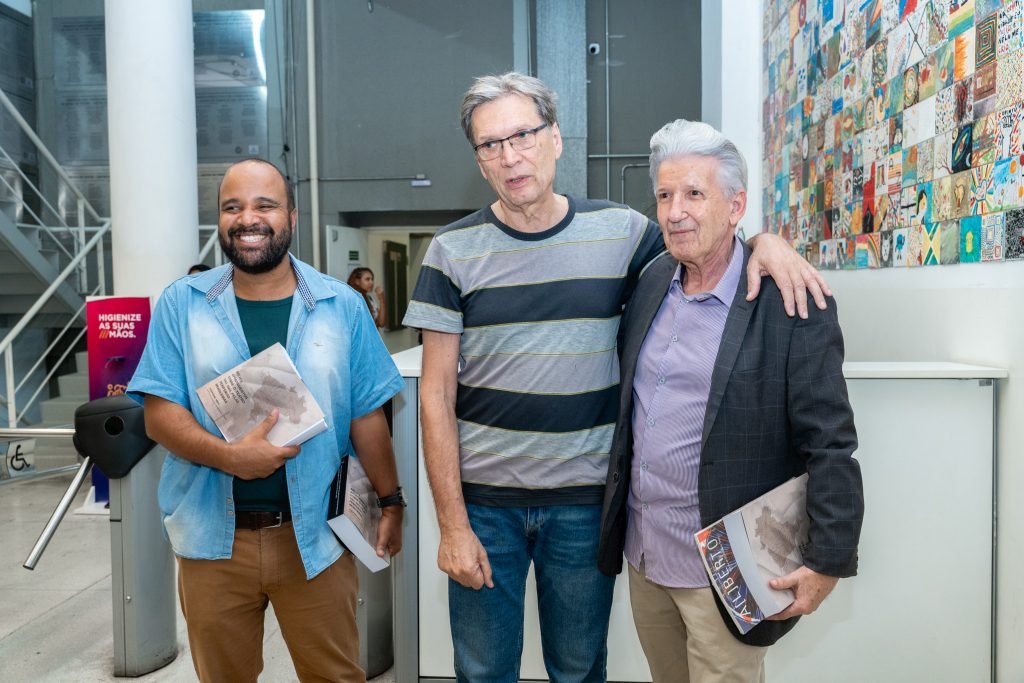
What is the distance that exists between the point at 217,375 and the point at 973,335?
188 cm

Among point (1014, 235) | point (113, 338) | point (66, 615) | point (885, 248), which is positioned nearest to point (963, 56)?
point (1014, 235)

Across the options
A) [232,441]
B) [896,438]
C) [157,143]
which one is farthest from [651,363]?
[157,143]

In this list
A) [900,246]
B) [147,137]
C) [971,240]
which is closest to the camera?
[971,240]

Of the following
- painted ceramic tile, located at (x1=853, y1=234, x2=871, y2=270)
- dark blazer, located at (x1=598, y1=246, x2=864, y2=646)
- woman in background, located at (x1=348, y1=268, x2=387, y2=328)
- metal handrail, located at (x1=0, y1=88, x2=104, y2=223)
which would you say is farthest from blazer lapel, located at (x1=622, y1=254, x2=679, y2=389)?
metal handrail, located at (x1=0, y1=88, x2=104, y2=223)

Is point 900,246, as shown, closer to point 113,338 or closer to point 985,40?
point 985,40

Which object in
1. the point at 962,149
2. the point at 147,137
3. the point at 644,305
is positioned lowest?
the point at 644,305

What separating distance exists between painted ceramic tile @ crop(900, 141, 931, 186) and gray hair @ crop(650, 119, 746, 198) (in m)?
1.26

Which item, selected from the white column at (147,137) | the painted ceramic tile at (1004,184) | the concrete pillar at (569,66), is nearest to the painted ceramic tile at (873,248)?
the painted ceramic tile at (1004,184)

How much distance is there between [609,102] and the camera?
793 centimetres

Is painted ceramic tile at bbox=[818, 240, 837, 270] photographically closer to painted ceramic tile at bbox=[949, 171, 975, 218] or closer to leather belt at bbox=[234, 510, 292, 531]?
painted ceramic tile at bbox=[949, 171, 975, 218]

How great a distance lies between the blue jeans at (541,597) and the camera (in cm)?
162

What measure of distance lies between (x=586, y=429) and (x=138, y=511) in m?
1.79

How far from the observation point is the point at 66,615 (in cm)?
330

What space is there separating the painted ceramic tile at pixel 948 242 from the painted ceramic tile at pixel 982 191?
0.39 ft
